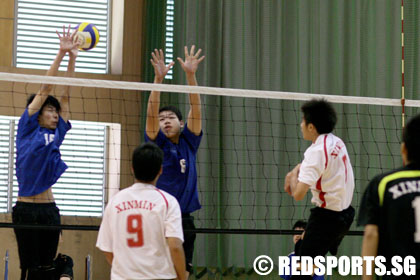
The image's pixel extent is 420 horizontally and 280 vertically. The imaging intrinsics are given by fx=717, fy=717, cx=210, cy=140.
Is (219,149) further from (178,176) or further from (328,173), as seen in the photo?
(328,173)

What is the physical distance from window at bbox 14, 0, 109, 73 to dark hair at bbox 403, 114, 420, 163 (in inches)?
244

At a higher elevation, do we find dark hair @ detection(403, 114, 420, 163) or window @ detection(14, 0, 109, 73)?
window @ detection(14, 0, 109, 73)

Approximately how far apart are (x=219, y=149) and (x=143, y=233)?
499cm

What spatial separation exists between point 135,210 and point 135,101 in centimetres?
491

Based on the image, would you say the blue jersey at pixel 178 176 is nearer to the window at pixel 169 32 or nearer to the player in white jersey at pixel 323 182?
the player in white jersey at pixel 323 182

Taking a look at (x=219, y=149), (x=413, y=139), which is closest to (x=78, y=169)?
(x=219, y=149)

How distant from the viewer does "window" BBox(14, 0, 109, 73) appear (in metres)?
8.61

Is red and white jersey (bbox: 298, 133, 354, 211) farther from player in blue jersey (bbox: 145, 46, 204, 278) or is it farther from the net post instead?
the net post

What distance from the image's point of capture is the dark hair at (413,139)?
3.05 meters

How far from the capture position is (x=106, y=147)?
875 centimetres

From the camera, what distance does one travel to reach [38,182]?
5426 millimetres

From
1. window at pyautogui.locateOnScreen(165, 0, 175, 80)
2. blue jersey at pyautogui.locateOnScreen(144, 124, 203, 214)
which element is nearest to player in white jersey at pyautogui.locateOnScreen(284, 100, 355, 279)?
blue jersey at pyautogui.locateOnScreen(144, 124, 203, 214)

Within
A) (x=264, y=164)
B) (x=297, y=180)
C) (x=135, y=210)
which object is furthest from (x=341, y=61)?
(x=135, y=210)

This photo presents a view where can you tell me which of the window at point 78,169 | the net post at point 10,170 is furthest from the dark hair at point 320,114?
the net post at point 10,170
